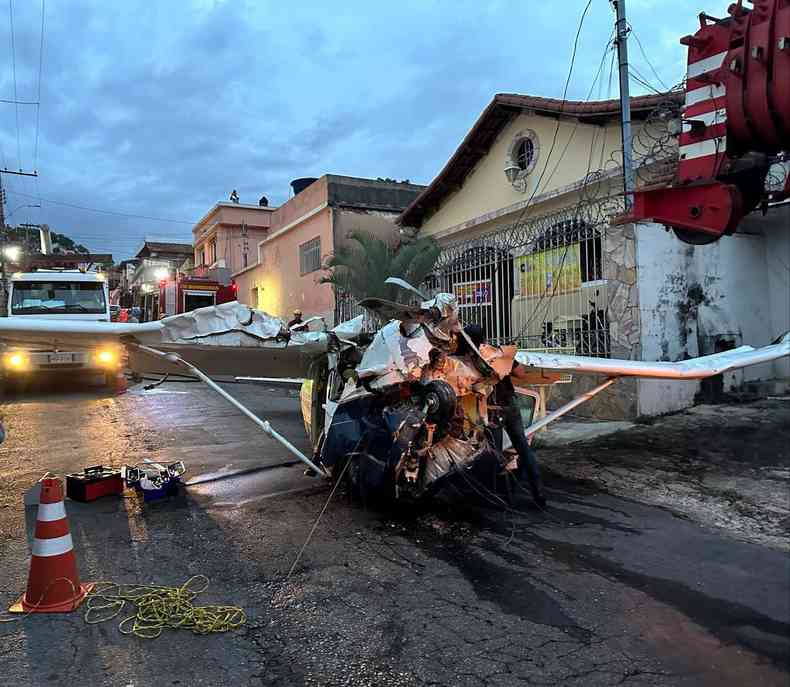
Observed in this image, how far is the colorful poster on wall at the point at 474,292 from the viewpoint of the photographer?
39.8 feet

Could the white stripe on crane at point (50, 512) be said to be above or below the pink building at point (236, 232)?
below

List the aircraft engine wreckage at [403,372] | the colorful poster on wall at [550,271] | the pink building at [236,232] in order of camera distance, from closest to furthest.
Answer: the aircraft engine wreckage at [403,372], the colorful poster on wall at [550,271], the pink building at [236,232]

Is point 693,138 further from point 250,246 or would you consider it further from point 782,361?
point 250,246

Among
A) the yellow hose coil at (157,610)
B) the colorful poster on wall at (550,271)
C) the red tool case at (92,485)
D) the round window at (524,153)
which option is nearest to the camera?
the yellow hose coil at (157,610)

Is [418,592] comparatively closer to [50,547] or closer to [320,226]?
[50,547]

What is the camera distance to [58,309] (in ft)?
46.9

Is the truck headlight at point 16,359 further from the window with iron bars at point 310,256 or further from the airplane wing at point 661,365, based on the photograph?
the airplane wing at point 661,365

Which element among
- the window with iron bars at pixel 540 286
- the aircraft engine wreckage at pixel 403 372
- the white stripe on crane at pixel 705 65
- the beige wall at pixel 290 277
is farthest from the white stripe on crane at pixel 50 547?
the beige wall at pixel 290 277

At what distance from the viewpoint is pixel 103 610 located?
3.61 metres

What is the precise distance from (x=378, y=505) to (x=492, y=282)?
7409 millimetres

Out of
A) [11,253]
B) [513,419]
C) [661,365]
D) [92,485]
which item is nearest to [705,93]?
[661,365]

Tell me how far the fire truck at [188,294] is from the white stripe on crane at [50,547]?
15.7m

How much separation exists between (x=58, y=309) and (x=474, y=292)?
1019cm

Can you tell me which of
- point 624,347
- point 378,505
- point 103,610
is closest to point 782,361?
point 624,347
